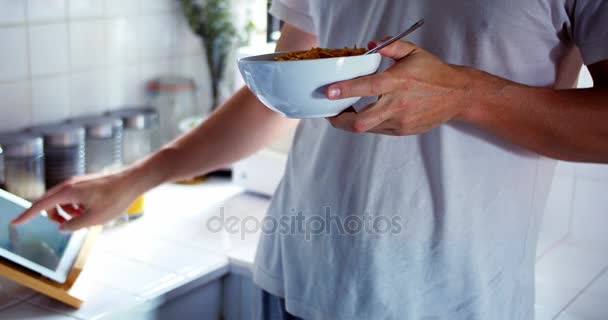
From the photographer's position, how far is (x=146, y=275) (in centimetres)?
118

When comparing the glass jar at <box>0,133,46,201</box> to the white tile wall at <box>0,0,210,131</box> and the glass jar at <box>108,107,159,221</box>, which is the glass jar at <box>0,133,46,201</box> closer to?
the white tile wall at <box>0,0,210,131</box>

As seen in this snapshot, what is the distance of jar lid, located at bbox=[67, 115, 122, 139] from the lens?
1490mm

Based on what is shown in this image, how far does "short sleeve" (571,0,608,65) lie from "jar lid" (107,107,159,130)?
1.06m

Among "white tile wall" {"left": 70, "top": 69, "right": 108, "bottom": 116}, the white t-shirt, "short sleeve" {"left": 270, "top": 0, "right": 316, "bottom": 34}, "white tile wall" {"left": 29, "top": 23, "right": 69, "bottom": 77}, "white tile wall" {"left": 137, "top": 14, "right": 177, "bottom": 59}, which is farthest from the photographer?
"white tile wall" {"left": 137, "top": 14, "right": 177, "bottom": 59}

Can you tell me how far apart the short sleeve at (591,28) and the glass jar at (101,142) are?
3.29 ft

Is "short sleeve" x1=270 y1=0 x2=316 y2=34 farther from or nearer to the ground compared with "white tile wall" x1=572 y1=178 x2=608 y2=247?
farther from the ground

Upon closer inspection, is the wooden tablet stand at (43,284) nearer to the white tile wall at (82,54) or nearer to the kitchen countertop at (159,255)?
the kitchen countertop at (159,255)

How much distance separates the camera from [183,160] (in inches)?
40.9

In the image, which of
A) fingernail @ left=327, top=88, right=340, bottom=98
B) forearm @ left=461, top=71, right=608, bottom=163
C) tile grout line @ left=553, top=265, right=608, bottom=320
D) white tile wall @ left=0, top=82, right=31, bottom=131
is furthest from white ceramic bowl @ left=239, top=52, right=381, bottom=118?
white tile wall @ left=0, top=82, right=31, bottom=131

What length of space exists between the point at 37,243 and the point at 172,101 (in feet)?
2.30

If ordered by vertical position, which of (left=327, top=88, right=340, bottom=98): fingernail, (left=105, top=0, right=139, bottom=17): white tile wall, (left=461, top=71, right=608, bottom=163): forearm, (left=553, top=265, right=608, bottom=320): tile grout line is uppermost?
(left=327, top=88, right=340, bottom=98): fingernail

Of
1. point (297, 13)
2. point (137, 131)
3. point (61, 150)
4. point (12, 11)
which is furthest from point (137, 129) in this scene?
point (297, 13)

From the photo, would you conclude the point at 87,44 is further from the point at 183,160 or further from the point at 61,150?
the point at 183,160

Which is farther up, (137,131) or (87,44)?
(87,44)
